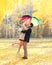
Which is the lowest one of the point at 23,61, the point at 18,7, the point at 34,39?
the point at 23,61

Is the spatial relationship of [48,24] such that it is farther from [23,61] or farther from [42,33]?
[23,61]

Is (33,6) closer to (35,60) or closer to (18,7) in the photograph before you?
(18,7)

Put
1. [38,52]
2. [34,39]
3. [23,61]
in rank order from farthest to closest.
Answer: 1. [34,39]
2. [38,52]
3. [23,61]

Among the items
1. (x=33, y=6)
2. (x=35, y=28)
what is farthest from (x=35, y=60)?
(x=33, y=6)

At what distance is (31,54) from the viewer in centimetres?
233

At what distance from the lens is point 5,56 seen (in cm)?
227

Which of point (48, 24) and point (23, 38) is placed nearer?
point (23, 38)

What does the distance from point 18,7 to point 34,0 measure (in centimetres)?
20

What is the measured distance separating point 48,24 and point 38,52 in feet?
1.25

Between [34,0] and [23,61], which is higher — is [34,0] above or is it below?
above

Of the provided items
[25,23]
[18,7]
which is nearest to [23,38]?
[25,23]

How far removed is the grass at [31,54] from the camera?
2147 mm

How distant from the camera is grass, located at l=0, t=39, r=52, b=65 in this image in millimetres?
2147

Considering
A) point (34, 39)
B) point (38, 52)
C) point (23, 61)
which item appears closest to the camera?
point (23, 61)
